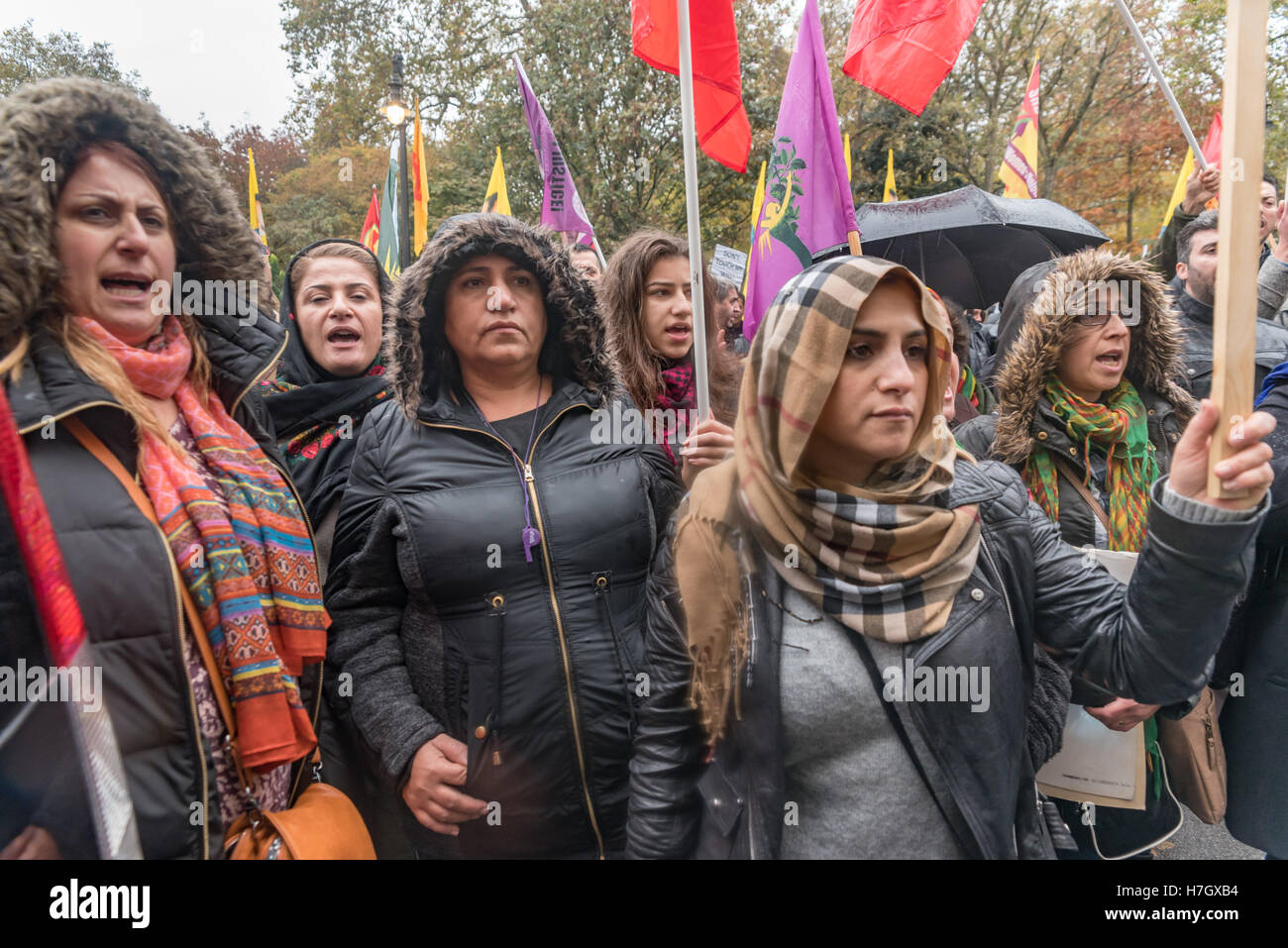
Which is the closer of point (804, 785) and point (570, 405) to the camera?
point (804, 785)

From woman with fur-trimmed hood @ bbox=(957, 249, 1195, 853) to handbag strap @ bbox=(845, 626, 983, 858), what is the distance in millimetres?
1120

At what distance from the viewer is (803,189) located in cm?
310

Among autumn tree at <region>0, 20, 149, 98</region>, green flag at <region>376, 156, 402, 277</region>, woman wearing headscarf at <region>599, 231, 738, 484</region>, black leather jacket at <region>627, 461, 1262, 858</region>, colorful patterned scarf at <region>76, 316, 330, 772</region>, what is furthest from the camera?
autumn tree at <region>0, 20, 149, 98</region>

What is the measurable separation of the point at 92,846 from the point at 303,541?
0.72 metres

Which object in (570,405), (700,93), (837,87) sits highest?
(837,87)

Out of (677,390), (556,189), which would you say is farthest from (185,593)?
(556,189)

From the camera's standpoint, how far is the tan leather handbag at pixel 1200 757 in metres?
2.37

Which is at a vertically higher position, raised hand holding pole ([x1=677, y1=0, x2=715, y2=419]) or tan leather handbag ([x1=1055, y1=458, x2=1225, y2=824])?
raised hand holding pole ([x1=677, y1=0, x2=715, y2=419])

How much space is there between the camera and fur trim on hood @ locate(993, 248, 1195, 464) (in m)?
2.74

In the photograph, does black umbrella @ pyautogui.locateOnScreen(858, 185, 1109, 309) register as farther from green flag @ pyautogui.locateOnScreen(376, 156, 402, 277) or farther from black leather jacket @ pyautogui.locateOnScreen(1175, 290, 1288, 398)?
green flag @ pyautogui.locateOnScreen(376, 156, 402, 277)

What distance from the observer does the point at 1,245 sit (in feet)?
5.15

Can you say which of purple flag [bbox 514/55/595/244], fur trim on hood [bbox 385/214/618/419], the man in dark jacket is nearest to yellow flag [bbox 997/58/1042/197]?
the man in dark jacket

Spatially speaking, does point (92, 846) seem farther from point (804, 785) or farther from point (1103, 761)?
point (1103, 761)
